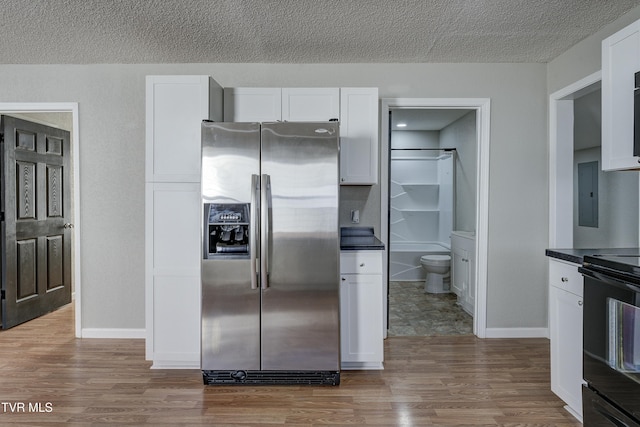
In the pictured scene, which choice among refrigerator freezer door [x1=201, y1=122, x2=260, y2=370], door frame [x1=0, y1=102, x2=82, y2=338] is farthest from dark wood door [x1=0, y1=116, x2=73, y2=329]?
refrigerator freezer door [x1=201, y1=122, x2=260, y2=370]

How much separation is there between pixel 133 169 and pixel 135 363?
167 cm

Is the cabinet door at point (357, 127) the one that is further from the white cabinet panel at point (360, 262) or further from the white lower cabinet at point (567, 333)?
the white lower cabinet at point (567, 333)

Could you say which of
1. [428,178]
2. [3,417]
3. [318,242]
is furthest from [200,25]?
[428,178]

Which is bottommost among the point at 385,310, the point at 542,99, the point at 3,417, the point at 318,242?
the point at 3,417

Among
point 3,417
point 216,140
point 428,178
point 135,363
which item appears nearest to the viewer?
point 3,417

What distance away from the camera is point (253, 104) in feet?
10.7

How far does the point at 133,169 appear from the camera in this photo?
3.57m

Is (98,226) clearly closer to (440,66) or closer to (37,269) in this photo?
(37,269)

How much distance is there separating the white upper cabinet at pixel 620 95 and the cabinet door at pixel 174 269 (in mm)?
2600

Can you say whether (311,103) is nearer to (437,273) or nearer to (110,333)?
(110,333)

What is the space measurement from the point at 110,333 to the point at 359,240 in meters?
2.43

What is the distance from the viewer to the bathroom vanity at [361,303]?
278cm

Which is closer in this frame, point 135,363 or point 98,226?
point 135,363

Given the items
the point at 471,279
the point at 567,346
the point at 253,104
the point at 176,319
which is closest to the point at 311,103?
the point at 253,104
